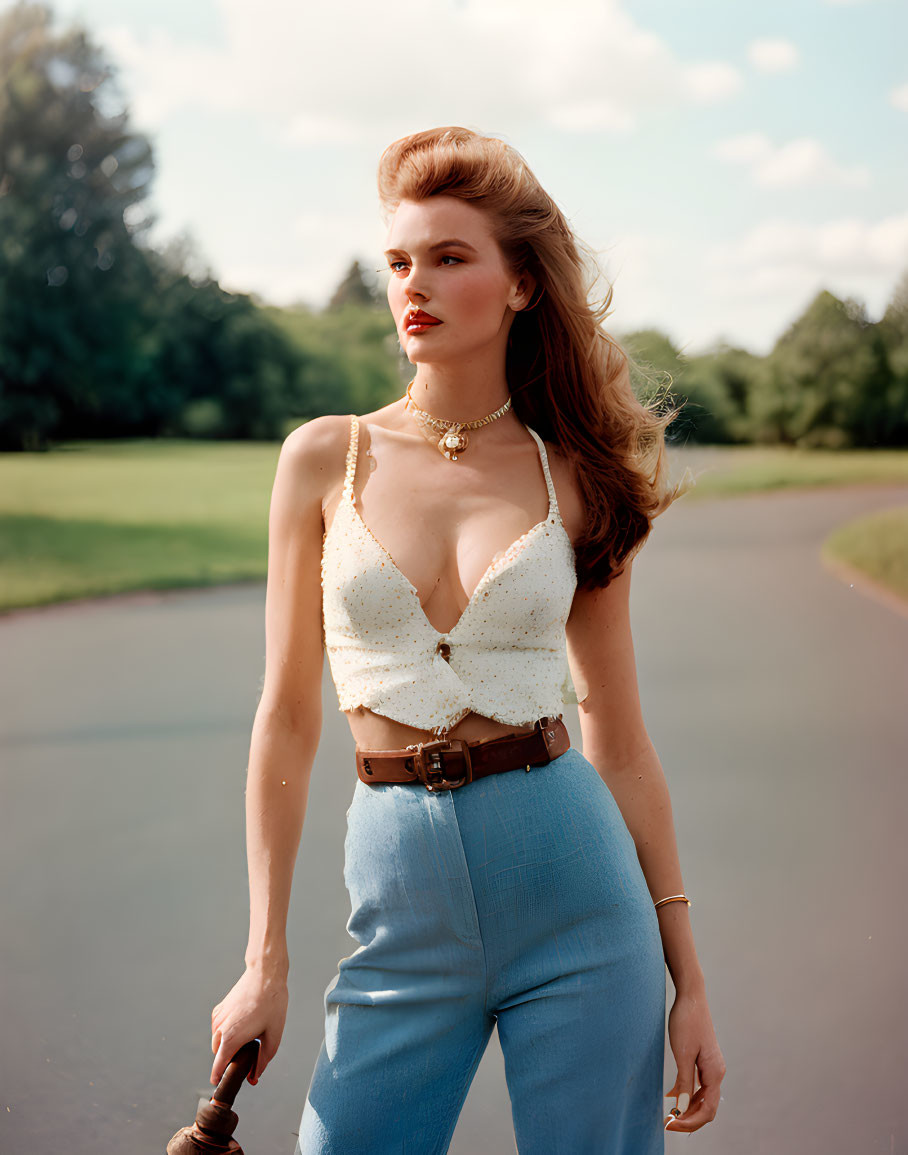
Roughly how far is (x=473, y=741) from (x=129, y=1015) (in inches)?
102

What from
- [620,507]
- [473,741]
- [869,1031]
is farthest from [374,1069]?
[869,1031]

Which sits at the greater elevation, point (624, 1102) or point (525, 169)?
point (525, 169)

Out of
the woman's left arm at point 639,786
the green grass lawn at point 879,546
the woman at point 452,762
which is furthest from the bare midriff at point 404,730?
the green grass lawn at point 879,546

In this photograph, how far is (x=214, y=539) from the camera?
7.94 metres

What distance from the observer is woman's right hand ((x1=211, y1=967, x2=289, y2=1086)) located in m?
1.00

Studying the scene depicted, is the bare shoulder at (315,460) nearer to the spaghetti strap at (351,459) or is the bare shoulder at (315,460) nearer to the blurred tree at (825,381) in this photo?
the spaghetti strap at (351,459)

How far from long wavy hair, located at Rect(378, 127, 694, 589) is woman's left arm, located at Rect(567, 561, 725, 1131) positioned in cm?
6

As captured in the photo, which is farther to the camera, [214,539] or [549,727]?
[214,539]

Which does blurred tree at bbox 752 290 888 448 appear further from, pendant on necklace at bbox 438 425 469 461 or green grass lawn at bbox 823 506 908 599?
pendant on necklace at bbox 438 425 469 461

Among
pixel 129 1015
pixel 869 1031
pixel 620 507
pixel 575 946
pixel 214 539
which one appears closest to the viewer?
pixel 575 946

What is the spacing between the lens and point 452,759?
1.00 meters

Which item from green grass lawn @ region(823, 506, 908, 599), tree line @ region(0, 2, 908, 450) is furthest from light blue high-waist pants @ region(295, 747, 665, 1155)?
tree line @ region(0, 2, 908, 450)

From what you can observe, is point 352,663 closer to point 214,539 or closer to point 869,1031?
point 869,1031

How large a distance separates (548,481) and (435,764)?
0.34m
